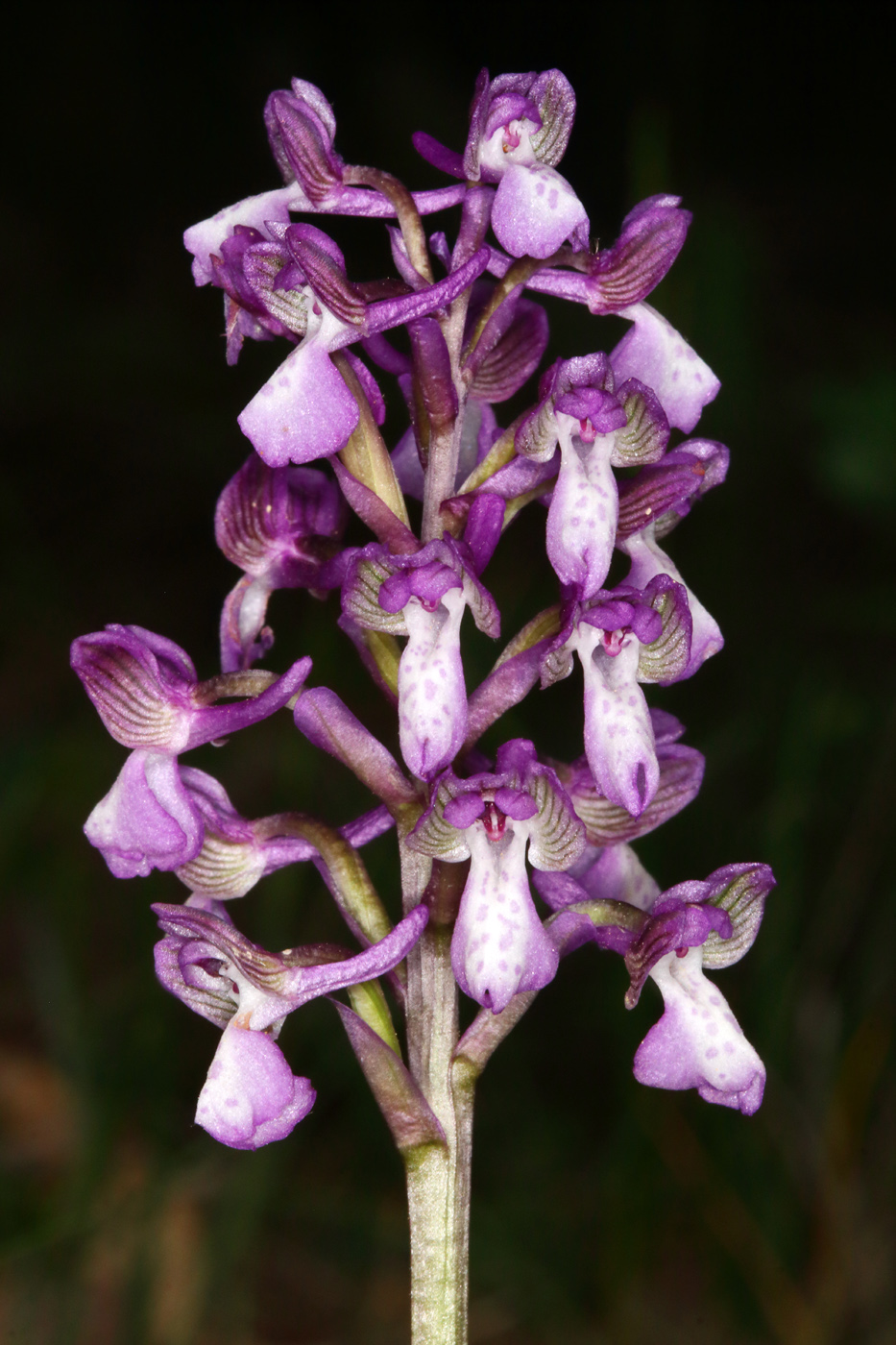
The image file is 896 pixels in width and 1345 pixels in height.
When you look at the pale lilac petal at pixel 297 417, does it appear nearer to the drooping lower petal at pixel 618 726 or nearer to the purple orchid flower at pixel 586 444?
the purple orchid flower at pixel 586 444

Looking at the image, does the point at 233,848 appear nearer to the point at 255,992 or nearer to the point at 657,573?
the point at 255,992

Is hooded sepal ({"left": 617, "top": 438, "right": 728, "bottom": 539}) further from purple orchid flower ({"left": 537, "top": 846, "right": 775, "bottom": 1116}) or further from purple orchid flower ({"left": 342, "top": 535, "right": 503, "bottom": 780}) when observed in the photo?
purple orchid flower ({"left": 537, "top": 846, "right": 775, "bottom": 1116})

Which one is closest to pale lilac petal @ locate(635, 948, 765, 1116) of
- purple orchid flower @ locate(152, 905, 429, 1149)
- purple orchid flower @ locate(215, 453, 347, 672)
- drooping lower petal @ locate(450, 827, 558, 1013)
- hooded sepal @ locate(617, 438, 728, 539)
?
drooping lower petal @ locate(450, 827, 558, 1013)

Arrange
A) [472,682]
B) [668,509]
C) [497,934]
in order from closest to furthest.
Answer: [497,934] < [668,509] < [472,682]

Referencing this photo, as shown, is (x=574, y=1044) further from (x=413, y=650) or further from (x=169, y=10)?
(x=169, y=10)

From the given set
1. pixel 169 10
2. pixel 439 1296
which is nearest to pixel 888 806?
pixel 439 1296

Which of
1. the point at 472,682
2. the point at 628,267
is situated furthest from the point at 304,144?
the point at 472,682
